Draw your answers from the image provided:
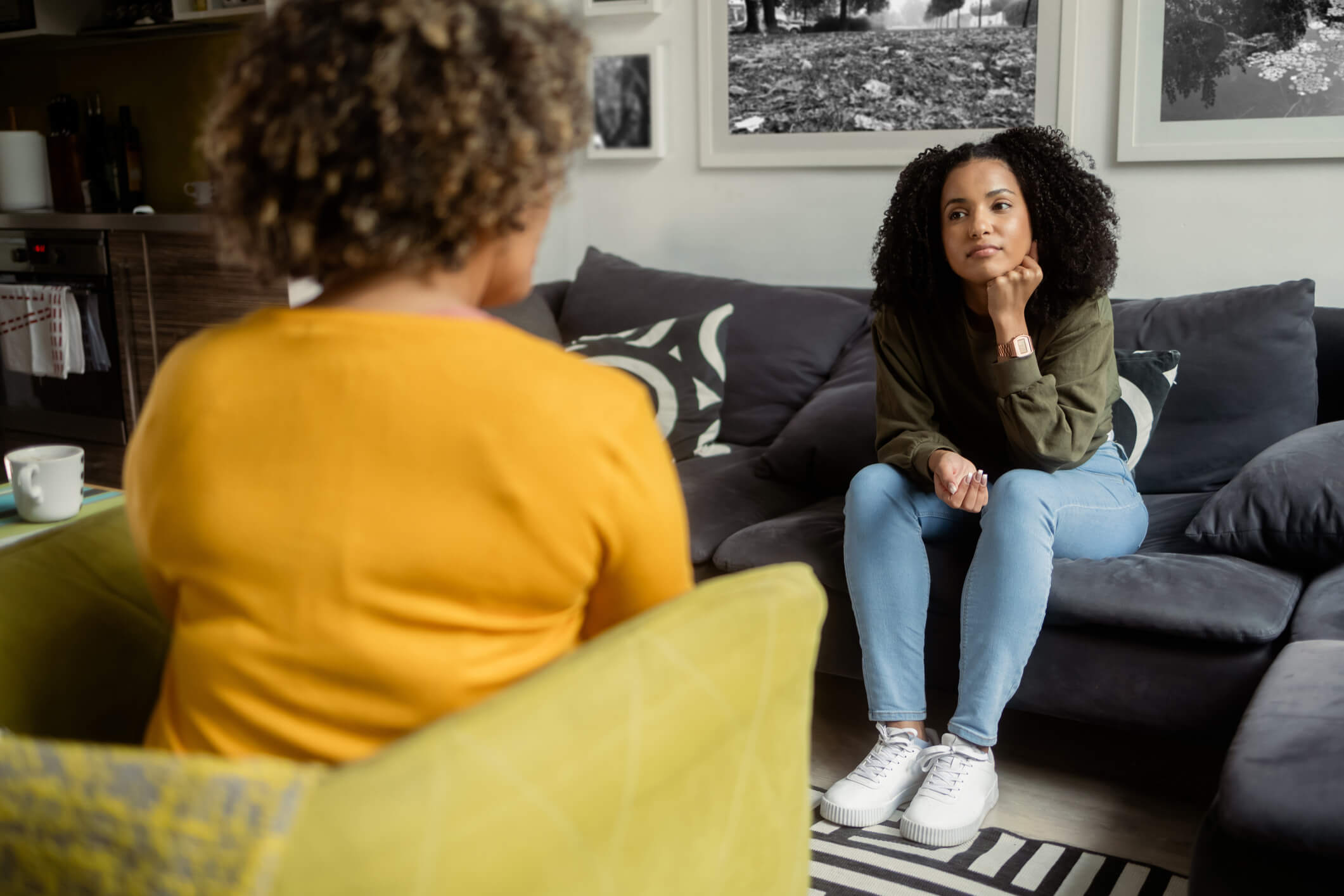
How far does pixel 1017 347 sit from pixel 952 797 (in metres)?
0.70

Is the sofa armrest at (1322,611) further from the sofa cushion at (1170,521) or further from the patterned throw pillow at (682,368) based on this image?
the patterned throw pillow at (682,368)

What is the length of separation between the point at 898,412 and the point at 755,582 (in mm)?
1218

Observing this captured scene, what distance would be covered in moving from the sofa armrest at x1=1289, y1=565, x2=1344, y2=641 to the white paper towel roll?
4108 millimetres

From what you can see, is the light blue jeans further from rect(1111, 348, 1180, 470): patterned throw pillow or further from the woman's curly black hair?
the woman's curly black hair

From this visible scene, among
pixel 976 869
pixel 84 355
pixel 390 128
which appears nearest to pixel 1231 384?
pixel 976 869

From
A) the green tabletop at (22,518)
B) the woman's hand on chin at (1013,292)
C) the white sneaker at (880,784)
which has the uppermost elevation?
the woman's hand on chin at (1013,292)

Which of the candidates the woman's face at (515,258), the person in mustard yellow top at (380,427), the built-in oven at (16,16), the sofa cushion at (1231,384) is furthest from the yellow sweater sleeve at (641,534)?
the built-in oven at (16,16)

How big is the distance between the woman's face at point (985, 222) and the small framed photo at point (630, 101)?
1.47 metres

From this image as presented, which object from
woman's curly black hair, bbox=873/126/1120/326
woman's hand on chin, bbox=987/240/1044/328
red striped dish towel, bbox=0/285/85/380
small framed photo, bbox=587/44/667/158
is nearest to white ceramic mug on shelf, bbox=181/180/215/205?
red striped dish towel, bbox=0/285/85/380

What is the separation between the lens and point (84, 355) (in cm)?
377

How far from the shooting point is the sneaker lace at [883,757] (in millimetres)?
1808

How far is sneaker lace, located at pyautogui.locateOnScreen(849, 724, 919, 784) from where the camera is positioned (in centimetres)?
181

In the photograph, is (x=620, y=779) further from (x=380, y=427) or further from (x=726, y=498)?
(x=726, y=498)

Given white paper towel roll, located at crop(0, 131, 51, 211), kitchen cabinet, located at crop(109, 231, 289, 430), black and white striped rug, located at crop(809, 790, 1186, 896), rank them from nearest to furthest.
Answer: black and white striped rug, located at crop(809, 790, 1186, 896) < kitchen cabinet, located at crop(109, 231, 289, 430) < white paper towel roll, located at crop(0, 131, 51, 211)
